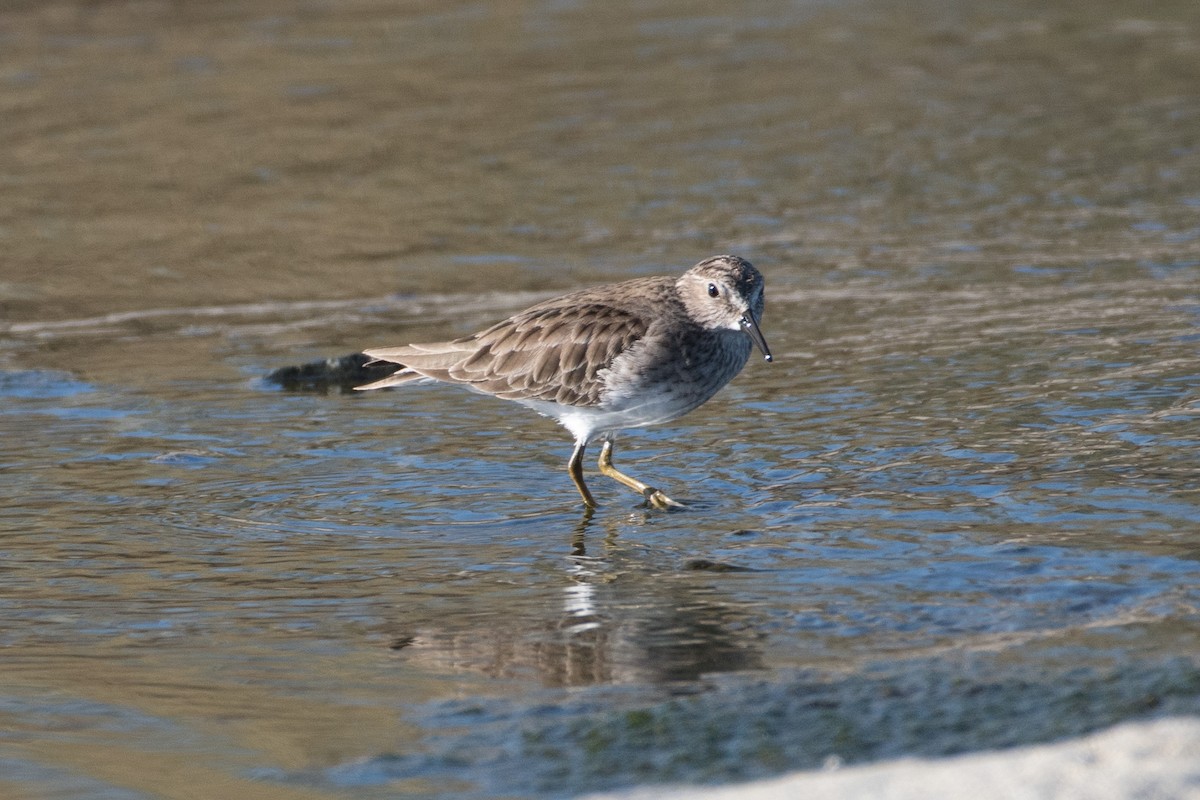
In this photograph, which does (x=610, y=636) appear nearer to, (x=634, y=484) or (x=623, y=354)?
(x=634, y=484)

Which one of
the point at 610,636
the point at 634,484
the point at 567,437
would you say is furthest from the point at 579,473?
the point at 610,636

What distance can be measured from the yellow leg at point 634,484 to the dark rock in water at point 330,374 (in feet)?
6.30

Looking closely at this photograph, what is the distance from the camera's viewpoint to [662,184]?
1489 centimetres

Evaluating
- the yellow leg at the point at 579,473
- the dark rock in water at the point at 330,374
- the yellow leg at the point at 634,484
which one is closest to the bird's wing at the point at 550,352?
the yellow leg at the point at 579,473

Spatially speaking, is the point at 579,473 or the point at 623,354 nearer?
the point at 623,354

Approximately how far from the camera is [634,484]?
850 cm

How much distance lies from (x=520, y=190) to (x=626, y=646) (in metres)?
9.02

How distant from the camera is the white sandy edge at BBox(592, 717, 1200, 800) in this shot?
15.5 feet

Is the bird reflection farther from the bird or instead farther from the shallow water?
the bird

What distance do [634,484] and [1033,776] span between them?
385 centimetres

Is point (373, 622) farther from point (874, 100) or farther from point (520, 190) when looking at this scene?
point (874, 100)

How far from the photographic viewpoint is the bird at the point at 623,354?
8.49 meters

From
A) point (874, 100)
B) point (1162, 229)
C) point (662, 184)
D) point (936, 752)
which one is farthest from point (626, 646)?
point (874, 100)

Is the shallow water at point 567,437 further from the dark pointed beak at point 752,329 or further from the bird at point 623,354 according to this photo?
the dark pointed beak at point 752,329
